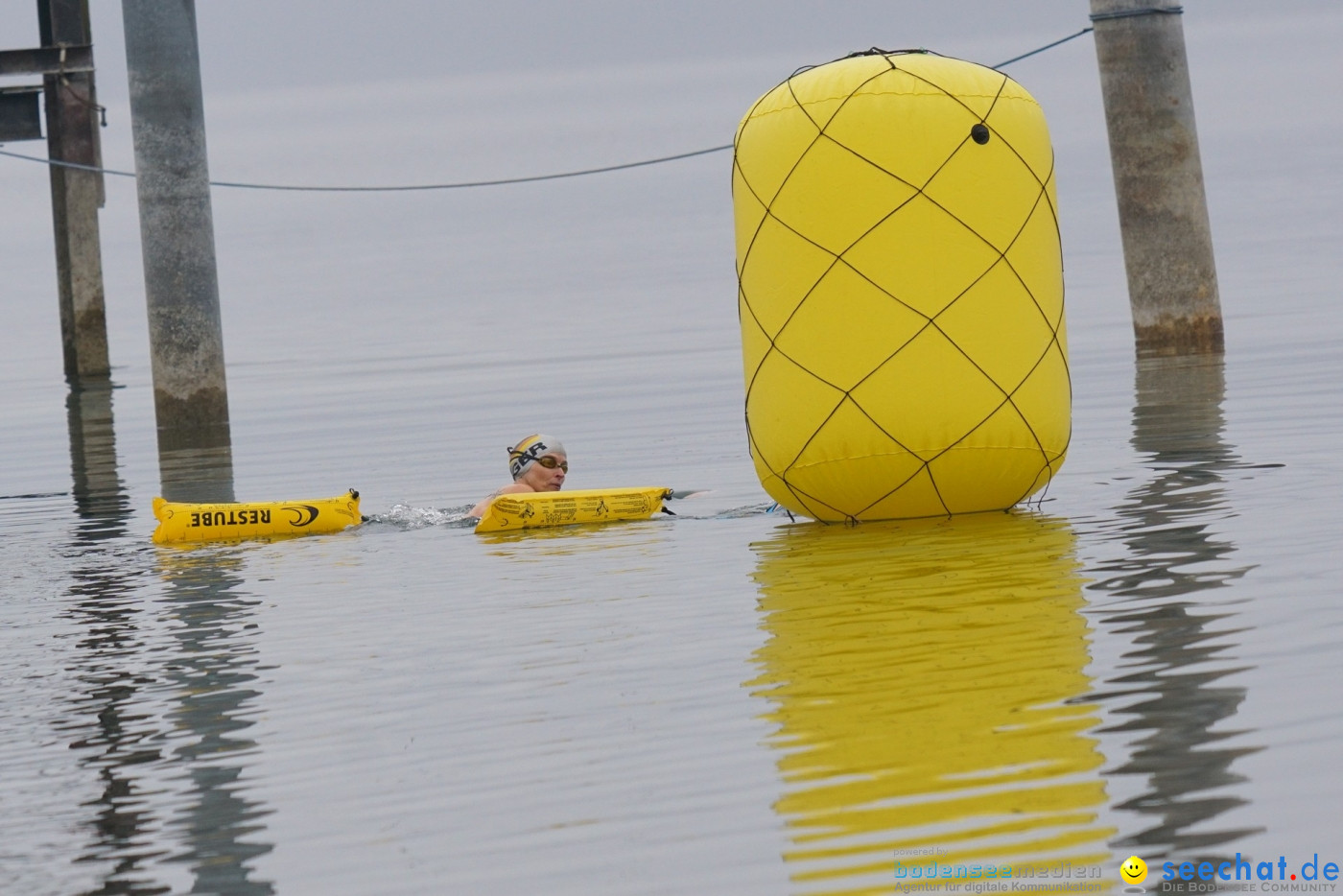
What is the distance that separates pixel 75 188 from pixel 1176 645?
20.1 m

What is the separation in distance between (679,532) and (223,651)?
3.17m

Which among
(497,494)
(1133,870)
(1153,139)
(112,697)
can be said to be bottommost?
(1133,870)

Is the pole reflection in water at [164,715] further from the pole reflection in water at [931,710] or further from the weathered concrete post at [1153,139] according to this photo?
the weathered concrete post at [1153,139]

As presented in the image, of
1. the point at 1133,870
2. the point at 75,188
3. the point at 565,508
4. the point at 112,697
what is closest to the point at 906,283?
the point at 565,508

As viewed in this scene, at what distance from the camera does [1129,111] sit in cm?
1697

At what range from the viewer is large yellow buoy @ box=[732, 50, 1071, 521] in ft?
29.5

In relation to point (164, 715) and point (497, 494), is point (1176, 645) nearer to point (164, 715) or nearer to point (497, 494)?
point (164, 715)

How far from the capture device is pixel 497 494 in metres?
10.4

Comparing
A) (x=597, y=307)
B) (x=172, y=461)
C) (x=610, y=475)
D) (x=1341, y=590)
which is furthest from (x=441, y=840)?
(x=597, y=307)

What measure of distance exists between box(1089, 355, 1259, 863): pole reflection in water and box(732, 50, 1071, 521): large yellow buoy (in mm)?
814

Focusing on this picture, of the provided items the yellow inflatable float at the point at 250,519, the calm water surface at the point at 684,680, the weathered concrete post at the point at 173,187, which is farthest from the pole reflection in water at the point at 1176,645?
the weathered concrete post at the point at 173,187

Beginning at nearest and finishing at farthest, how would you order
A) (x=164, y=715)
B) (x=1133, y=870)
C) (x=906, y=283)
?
(x=1133, y=870)
(x=164, y=715)
(x=906, y=283)

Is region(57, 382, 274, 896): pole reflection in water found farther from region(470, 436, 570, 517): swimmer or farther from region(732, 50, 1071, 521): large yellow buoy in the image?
region(732, 50, 1071, 521): large yellow buoy

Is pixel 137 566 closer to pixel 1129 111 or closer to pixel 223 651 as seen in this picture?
pixel 223 651
